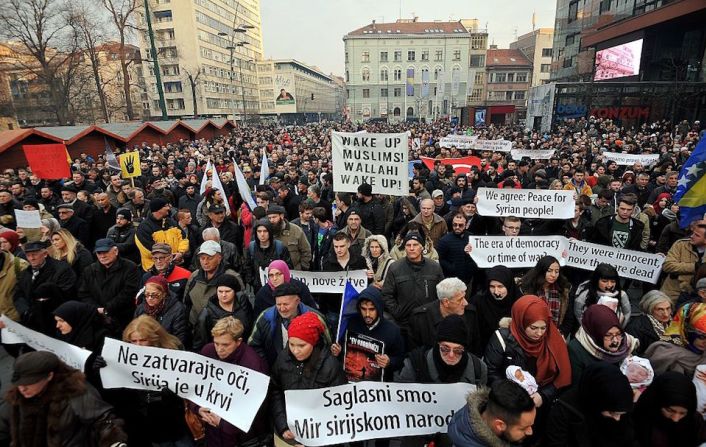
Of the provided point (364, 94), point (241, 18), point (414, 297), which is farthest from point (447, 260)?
point (241, 18)

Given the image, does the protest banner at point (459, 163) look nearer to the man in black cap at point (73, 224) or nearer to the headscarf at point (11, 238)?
the man in black cap at point (73, 224)

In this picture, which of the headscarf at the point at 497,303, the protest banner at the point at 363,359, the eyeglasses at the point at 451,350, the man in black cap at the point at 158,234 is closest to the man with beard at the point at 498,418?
the eyeglasses at the point at 451,350

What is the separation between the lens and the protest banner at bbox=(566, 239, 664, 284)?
479 centimetres

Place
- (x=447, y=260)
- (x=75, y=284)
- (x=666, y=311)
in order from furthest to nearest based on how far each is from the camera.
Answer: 1. (x=447, y=260)
2. (x=75, y=284)
3. (x=666, y=311)

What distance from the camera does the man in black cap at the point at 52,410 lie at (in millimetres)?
2297

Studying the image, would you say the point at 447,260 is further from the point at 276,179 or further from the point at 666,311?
the point at 276,179

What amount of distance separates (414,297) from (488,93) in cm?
8599

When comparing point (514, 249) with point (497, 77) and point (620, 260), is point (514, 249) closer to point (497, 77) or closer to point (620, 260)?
point (620, 260)

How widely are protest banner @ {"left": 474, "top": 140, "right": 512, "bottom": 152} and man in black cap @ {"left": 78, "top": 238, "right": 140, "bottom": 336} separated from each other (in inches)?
532

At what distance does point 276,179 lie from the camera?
9609 millimetres

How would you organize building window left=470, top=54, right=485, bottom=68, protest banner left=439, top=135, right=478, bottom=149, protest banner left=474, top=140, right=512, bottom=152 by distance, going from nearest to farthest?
protest banner left=474, top=140, right=512, bottom=152
protest banner left=439, top=135, right=478, bottom=149
building window left=470, top=54, right=485, bottom=68

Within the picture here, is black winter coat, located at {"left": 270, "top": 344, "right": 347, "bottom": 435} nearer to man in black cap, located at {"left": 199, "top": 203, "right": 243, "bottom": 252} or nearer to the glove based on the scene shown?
the glove

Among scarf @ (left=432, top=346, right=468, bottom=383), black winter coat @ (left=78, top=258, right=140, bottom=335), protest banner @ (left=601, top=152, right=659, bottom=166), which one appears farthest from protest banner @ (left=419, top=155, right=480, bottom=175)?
scarf @ (left=432, top=346, right=468, bottom=383)

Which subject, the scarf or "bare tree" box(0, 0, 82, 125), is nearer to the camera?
the scarf
